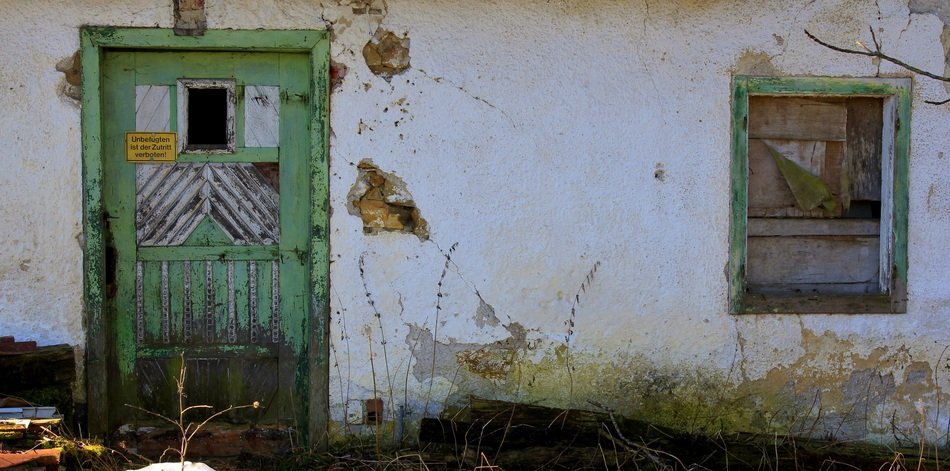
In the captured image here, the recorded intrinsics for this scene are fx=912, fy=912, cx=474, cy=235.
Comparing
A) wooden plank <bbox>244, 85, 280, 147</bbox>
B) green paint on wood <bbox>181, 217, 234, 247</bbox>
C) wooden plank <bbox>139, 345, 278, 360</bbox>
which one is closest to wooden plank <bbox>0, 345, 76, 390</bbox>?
wooden plank <bbox>139, 345, 278, 360</bbox>

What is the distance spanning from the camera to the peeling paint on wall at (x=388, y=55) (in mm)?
4207

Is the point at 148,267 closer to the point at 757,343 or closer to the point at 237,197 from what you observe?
the point at 237,197

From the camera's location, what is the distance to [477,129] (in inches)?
168

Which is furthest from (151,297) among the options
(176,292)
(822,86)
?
(822,86)

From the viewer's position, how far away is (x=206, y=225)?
425 cm

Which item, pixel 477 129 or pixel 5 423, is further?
pixel 477 129

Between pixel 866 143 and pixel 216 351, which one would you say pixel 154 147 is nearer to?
pixel 216 351

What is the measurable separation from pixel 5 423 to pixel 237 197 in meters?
1.35

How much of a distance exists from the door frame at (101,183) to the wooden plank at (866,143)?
8.50 feet

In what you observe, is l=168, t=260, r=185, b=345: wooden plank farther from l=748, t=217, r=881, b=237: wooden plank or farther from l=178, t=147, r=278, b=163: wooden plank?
l=748, t=217, r=881, b=237: wooden plank

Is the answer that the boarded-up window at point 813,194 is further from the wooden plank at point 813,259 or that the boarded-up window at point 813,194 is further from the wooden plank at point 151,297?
the wooden plank at point 151,297

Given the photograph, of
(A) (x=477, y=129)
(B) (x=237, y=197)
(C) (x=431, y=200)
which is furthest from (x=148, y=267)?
(A) (x=477, y=129)

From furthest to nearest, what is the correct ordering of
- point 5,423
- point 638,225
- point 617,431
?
point 638,225, point 617,431, point 5,423

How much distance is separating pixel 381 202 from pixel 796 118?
209 centimetres
